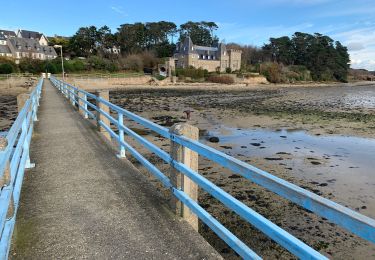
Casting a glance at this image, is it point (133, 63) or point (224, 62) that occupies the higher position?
point (224, 62)

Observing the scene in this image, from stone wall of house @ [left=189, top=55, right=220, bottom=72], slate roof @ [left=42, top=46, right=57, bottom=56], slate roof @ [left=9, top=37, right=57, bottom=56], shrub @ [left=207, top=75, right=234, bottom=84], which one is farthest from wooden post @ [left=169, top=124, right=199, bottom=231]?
slate roof @ [left=42, top=46, right=57, bottom=56]

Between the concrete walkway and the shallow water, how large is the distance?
578cm

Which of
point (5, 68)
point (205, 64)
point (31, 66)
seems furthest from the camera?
point (205, 64)

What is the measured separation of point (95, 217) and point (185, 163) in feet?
4.55

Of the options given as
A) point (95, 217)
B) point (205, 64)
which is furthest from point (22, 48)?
point (95, 217)

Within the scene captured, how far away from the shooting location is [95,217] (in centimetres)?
415

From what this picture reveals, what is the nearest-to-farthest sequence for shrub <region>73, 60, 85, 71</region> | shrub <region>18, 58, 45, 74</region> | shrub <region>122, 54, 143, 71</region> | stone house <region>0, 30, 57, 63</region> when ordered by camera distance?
shrub <region>18, 58, 45, 74</region> → shrub <region>73, 60, 85, 71</region> → shrub <region>122, 54, 143, 71</region> → stone house <region>0, 30, 57, 63</region>

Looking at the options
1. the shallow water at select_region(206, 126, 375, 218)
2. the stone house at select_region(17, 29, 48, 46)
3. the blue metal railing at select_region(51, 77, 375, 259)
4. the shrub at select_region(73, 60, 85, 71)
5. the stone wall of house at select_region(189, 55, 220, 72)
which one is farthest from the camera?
the stone house at select_region(17, 29, 48, 46)

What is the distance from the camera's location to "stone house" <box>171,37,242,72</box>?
91188 millimetres

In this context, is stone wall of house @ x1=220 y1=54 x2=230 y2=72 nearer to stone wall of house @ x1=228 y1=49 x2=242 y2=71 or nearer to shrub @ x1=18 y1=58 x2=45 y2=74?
stone wall of house @ x1=228 y1=49 x2=242 y2=71

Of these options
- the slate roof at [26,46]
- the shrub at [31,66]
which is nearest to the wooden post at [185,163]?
the shrub at [31,66]

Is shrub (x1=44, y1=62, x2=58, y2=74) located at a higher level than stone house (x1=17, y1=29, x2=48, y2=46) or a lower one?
lower

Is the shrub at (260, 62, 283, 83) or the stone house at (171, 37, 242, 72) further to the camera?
the shrub at (260, 62, 283, 83)

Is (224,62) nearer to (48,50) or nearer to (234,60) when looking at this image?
(234,60)
